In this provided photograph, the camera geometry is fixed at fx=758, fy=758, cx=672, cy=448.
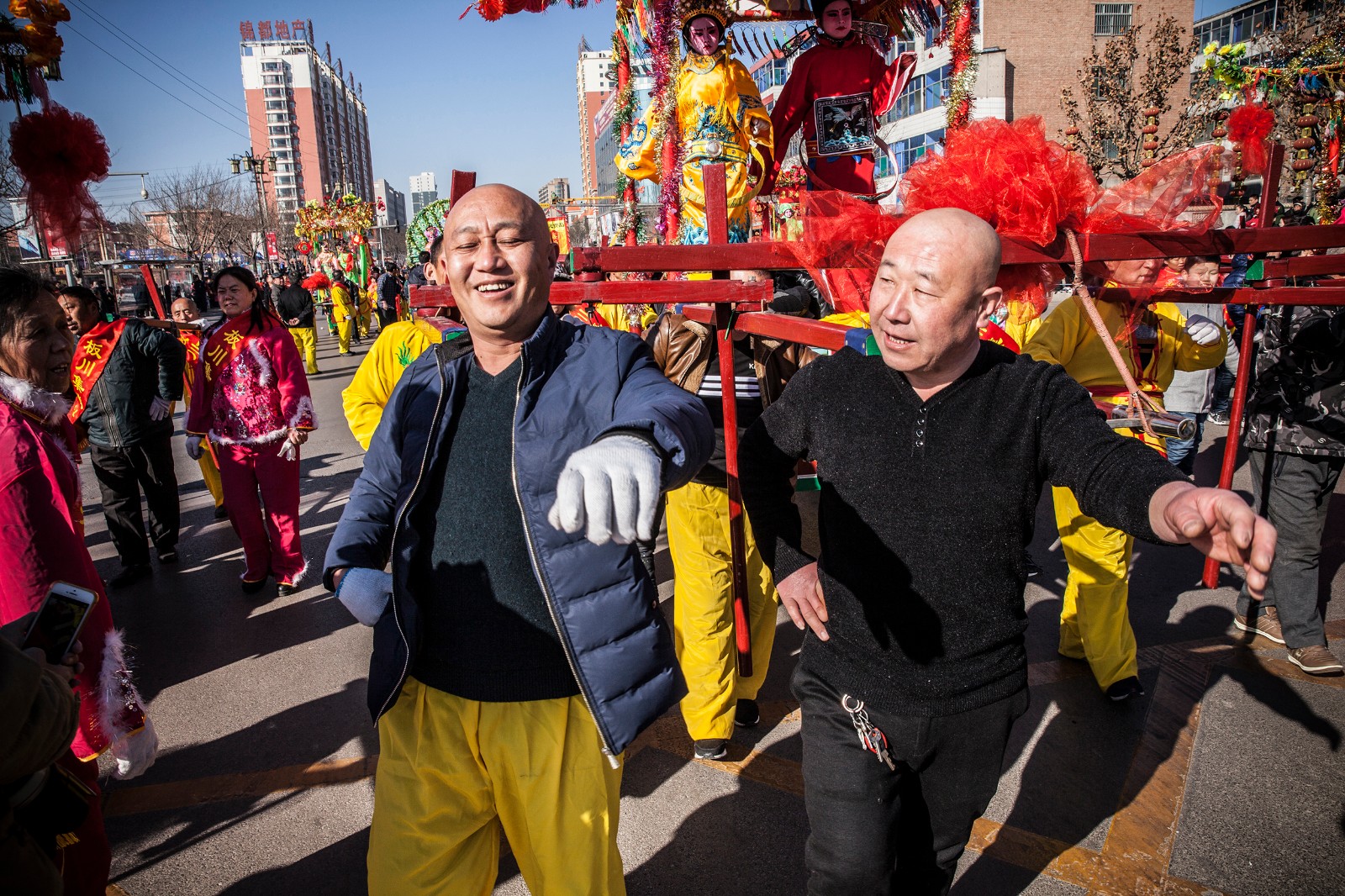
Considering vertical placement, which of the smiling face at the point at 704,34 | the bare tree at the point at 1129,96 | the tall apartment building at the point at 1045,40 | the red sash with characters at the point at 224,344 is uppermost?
the tall apartment building at the point at 1045,40

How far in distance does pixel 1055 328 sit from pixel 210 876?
3816 mm

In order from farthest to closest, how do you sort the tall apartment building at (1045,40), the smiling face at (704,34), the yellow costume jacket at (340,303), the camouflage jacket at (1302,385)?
the tall apartment building at (1045,40) → the yellow costume jacket at (340,303) → the smiling face at (704,34) → the camouflage jacket at (1302,385)

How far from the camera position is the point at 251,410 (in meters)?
4.60

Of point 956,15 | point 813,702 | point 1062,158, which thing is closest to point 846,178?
point 956,15

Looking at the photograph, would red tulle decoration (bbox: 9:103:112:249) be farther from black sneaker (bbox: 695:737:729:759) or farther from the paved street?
black sneaker (bbox: 695:737:729:759)

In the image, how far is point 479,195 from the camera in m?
1.79

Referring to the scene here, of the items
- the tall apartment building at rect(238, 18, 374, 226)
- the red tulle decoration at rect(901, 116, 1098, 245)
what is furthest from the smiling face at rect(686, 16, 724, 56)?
the tall apartment building at rect(238, 18, 374, 226)

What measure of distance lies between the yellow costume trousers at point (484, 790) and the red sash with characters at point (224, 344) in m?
3.69

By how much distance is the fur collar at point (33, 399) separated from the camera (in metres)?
2.46

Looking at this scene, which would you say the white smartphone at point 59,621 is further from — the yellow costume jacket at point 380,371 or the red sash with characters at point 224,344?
the red sash with characters at point 224,344

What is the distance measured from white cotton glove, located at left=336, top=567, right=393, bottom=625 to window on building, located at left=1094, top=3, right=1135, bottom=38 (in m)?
50.0

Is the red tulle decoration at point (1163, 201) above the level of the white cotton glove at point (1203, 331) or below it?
above

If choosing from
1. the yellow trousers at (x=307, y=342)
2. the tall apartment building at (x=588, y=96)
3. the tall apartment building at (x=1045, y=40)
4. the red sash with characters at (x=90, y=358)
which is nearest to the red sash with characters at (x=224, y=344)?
the red sash with characters at (x=90, y=358)

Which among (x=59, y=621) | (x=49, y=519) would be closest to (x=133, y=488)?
(x=49, y=519)
